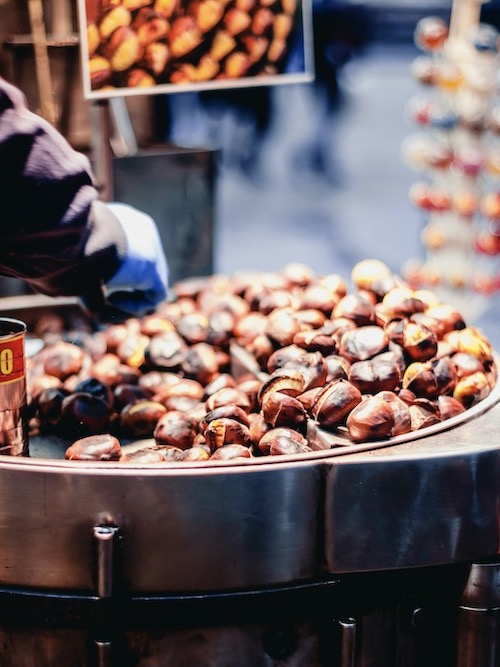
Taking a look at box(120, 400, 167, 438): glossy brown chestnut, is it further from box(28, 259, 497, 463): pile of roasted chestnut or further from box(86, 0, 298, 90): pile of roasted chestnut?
box(86, 0, 298, 90): pile of roasted chestnut

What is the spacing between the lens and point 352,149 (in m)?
9.84

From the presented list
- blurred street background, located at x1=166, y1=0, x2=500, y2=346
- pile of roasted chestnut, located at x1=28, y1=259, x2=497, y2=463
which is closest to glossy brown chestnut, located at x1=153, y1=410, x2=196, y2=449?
pile of roasted chestnut, located at x1=28, y1=259, x2=497, y2=463

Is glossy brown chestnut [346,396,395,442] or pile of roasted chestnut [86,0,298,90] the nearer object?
glossy brown chestnut [346,396,395,442]

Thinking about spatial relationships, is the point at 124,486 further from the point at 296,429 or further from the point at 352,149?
the point at 352,149

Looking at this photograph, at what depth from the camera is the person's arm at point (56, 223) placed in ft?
5.38

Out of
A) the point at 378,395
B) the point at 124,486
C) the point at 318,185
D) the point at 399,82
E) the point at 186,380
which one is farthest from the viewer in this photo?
the point at 399,82

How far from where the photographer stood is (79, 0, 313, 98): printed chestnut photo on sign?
2.25 meters

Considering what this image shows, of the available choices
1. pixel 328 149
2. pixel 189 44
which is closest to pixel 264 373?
pixel 189 44

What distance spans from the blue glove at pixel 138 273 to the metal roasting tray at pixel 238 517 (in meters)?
0.65

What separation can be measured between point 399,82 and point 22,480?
10.3 metres

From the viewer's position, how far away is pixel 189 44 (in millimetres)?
2395

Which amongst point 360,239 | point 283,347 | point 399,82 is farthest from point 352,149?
point 283,347

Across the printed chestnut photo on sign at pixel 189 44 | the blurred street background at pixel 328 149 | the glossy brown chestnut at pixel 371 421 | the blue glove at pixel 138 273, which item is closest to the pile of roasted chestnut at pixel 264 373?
the glossy brown chestnut at pixel 371 421

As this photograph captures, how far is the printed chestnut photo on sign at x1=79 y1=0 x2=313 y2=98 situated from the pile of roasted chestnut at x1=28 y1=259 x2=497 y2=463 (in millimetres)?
618
